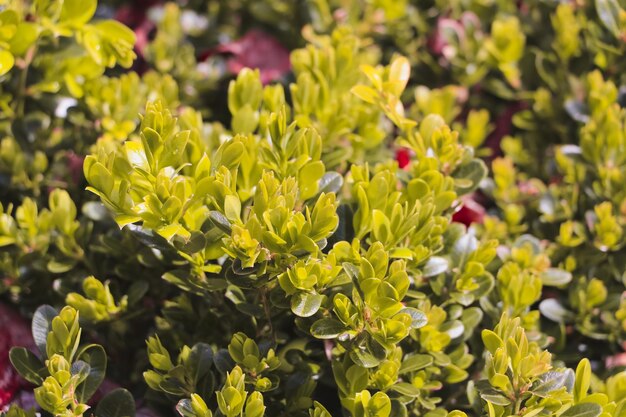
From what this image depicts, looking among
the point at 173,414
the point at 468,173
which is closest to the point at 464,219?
the point at 468,173

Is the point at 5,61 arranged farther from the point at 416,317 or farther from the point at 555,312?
the point at 555,312

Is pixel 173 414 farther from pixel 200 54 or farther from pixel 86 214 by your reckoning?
pixel 200 54

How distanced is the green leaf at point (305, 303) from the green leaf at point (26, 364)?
1.49 feet

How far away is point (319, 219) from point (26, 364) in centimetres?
57

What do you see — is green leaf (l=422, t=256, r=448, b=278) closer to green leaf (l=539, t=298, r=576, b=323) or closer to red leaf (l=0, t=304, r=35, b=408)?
green leaf (l=539, t=298, r=576, b=323)

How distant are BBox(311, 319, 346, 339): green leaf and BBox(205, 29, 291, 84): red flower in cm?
106

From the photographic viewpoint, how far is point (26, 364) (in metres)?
1.37

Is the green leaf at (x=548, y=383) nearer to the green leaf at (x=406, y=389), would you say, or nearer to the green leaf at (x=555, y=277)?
the green leaf at (x=406, y=389)

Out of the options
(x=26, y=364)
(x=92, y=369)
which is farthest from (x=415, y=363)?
(x=26, y=364)

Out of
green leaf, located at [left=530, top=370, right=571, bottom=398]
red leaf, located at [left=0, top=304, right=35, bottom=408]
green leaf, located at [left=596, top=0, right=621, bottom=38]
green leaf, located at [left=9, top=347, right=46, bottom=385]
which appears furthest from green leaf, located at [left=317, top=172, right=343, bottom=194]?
green leaf, located at [left=596, top=0, right=621, bottom=38]

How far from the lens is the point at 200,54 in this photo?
2.21 meters

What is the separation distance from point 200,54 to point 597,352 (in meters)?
1.26

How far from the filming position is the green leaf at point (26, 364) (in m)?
1.36

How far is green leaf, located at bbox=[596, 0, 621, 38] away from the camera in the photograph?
6.34 feet
